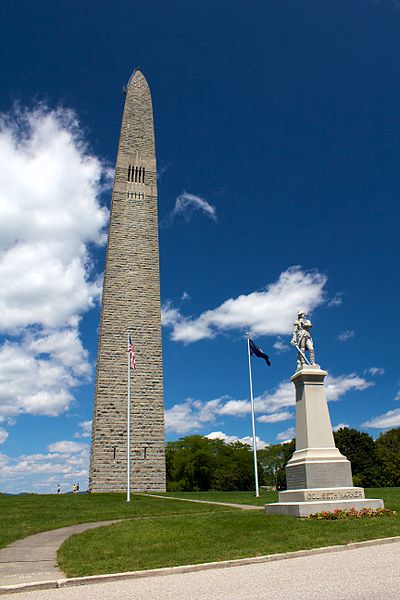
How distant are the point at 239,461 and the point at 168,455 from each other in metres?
10.8

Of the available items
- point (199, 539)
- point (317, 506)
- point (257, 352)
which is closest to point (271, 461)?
point (257, 352)

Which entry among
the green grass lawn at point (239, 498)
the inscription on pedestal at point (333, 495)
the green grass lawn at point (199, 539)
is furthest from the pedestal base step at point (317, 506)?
the green grass lawn at point (239, 498)

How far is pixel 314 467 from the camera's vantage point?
46.6 ft

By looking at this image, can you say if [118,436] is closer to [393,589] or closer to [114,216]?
[114,216]

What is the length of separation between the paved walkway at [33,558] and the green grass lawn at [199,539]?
266 millimetres

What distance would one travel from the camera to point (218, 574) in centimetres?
737

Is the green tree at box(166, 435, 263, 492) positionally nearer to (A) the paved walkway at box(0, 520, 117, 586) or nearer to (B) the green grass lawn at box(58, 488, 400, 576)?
(A) the paved walkway at box(0, 520, 117, 586)

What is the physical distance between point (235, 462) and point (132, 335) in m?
38.5

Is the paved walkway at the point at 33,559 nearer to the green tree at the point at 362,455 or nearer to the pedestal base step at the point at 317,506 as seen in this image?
the pedestal base step at the point at 317,506

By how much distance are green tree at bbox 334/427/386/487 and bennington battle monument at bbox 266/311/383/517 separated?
5011 centimetres

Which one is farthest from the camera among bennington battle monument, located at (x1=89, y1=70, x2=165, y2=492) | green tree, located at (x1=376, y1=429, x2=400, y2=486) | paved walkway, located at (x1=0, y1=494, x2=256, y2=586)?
green tree, located at (x1=376, y1=429, x2=400, y2=486)

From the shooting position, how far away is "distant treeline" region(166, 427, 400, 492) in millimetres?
61281

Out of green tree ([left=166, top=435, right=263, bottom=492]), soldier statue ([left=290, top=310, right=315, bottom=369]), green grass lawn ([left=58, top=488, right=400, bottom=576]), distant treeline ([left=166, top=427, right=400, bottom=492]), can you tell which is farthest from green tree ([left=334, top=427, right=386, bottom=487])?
green grass lawn ([left=58, top=488, right=400, bottom=576])

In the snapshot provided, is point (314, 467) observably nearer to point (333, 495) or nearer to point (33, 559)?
point (333, 495)
